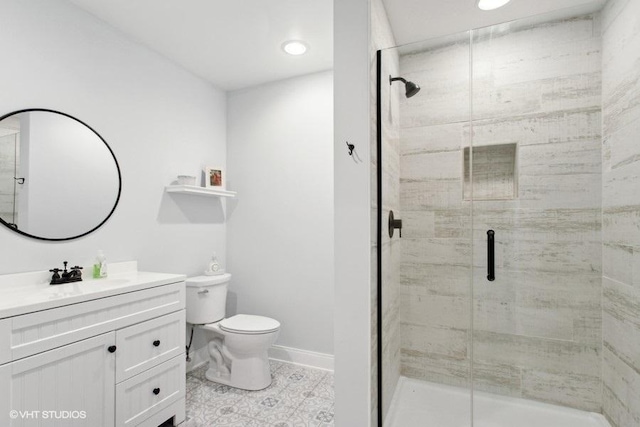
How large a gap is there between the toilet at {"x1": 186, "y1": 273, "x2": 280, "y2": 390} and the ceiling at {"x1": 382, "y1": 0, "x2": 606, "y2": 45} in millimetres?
2229

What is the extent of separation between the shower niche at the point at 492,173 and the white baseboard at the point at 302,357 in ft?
6.04

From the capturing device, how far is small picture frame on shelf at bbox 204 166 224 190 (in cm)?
277

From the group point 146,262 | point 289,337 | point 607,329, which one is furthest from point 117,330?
point 607,329

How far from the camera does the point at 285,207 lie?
9.30 feet

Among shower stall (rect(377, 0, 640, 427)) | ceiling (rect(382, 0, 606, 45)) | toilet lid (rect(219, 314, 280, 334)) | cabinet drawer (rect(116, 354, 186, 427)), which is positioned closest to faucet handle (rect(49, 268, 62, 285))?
cabinet drawer (rect(116, 354, 186, 427))

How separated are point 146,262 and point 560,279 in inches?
99.5

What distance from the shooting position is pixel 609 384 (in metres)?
1.48

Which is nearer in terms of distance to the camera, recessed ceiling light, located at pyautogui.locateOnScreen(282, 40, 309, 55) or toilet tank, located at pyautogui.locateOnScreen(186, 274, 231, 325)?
recessed ceiling light, located at pyautogui.locateOnScreen(282, 40, 309, 55)

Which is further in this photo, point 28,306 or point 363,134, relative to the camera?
point 363,134

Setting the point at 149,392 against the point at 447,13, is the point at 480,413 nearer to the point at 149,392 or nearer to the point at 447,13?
the point at 149,392

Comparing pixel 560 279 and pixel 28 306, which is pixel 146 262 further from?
pixel 560 279

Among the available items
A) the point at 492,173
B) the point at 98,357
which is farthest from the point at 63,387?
the point at 492,173

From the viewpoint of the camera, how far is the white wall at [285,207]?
270 cm

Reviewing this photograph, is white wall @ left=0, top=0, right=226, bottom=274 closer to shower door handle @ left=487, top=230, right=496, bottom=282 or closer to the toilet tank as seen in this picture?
the toilet tank
